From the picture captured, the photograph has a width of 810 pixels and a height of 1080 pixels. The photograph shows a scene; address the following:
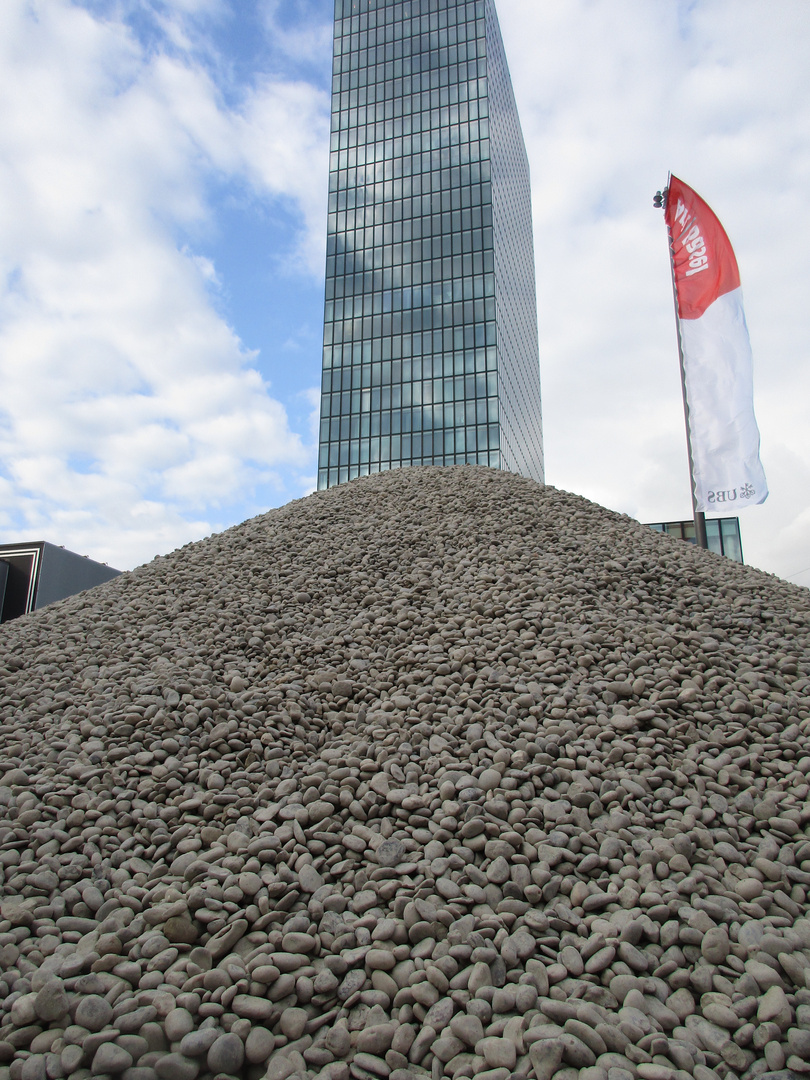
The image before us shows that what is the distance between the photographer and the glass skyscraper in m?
65.9

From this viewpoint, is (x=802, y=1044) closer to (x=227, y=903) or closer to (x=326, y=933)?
(x=326, y=933)

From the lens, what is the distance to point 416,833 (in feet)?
12.4

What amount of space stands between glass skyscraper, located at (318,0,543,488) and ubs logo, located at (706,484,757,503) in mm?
51243

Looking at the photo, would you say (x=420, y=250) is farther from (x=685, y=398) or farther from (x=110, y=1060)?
(x=110, y=1060)

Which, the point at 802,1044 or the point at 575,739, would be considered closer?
the point at 802,1044

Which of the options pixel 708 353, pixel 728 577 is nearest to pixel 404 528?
pixel 728 577

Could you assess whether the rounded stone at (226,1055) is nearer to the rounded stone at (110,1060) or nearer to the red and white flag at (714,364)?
the rounded stone at (110,1060)

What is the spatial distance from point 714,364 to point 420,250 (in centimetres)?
6603

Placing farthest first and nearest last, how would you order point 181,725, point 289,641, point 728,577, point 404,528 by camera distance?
point 404,528 → point 728,577 → point 289,641 → point 181,725

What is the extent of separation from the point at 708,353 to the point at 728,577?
6.55 metres

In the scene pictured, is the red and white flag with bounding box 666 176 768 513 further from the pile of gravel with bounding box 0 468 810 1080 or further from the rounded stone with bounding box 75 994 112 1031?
the rounded stone with bounding box 75 994 112 1031

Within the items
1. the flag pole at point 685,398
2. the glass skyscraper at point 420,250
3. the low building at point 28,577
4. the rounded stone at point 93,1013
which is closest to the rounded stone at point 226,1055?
the rounded stone at point 93,1013

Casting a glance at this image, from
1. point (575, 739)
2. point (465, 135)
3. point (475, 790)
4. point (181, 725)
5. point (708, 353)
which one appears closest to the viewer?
point (475, 790)

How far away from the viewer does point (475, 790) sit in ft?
13.2
